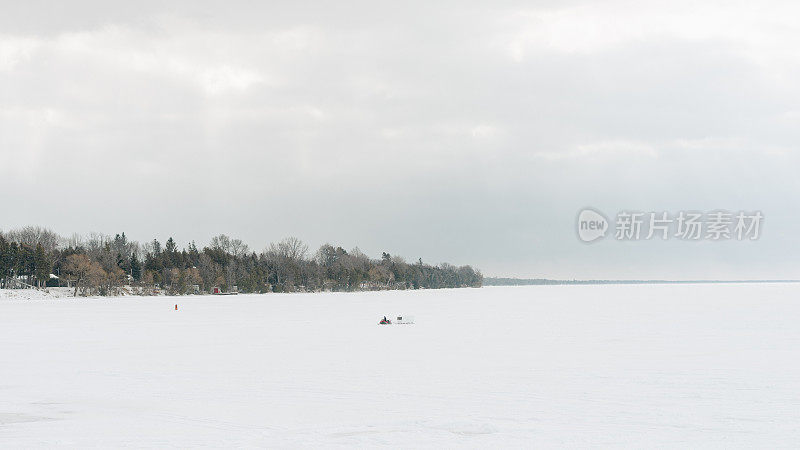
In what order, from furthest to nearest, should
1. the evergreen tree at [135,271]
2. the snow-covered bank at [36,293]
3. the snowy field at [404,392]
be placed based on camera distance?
1. the evergreen tree at [135,271]
2. the snow-covered bank at [36,293]
3. the snowy field at [404,392]

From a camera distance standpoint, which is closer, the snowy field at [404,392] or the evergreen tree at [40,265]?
the snowy field at [404,392]

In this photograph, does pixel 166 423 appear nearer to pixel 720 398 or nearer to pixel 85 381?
pixel 85 381

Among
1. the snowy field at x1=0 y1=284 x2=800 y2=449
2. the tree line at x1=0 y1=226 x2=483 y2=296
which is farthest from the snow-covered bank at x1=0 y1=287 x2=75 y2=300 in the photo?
the snowy field at x1=0 y1=284 x2=800 y2=449

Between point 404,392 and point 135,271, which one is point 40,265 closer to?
point 135,271

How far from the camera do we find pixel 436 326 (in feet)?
133

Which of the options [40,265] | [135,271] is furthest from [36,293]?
[135,271]

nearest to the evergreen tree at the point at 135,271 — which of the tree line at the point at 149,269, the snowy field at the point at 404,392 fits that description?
the tree line at the point at 149,269

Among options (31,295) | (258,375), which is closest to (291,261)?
(31,295)

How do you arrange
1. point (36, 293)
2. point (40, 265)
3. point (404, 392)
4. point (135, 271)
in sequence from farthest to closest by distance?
point (135, 271) → point (40, 265) → point (36, 293) → point (404, 392)

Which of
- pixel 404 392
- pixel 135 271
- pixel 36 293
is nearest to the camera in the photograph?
pixel 404 392

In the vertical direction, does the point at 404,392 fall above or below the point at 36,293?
below

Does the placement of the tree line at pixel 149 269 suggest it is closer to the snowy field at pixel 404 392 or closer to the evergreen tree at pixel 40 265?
the evergreen tree at pixel 40 265

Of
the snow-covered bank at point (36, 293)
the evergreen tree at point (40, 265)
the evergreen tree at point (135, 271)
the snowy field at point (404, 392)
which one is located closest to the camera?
the snowy field at point (404, 392)

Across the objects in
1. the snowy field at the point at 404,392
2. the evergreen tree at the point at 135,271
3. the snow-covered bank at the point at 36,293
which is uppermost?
the evergreen tree at the point at 135,271
